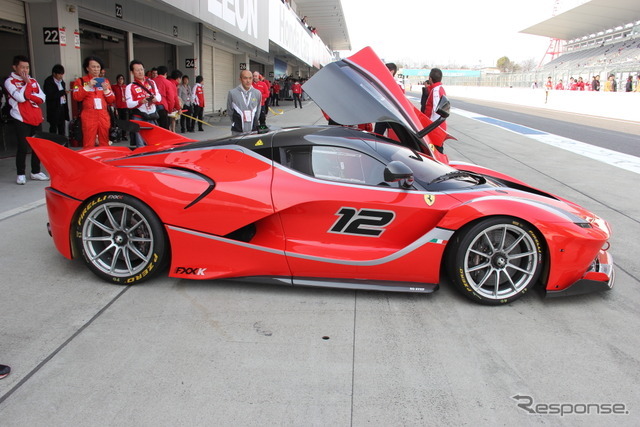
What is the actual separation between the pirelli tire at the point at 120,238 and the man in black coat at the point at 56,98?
6414 millimetres

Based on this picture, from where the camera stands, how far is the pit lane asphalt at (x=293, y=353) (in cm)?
227

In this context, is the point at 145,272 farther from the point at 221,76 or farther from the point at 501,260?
the point at 221,76

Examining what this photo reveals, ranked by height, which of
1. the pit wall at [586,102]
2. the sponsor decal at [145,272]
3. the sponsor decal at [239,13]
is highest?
the sponsor decal at [239,13]

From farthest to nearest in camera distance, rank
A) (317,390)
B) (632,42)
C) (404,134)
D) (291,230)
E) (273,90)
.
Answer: (632,42) → (273,90) → (404,134) → (291,230) → (317,390)

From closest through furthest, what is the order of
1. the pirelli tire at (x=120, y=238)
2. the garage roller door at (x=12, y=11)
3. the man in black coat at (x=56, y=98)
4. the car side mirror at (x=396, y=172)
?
1. the car side mirror at (x=396, y=172)
2. the pirelli tire at (x=120, y=238)
3. the garage roller door at (x=12, y=11)
4. the man in black coat at (x=56, y=98)

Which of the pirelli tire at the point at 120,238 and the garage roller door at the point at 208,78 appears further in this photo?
the garage roller door at the point at 208,78

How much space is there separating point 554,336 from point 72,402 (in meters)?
2.73

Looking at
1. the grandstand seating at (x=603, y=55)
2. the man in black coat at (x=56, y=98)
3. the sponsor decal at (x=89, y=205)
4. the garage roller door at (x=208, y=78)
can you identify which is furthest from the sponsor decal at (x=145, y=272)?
the grandstand seating at (x=603, y=55)

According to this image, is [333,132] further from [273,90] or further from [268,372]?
[273,90]

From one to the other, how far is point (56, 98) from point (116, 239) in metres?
6.66

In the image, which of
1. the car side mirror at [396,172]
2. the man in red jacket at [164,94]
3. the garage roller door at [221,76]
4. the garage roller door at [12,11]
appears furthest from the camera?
the garage roller door at [221,76]

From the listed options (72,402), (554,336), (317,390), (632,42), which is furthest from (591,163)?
(632,42)

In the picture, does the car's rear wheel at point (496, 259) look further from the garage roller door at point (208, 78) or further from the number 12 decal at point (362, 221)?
the garage roller door at point (208, 78)

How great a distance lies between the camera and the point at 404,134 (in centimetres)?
428
